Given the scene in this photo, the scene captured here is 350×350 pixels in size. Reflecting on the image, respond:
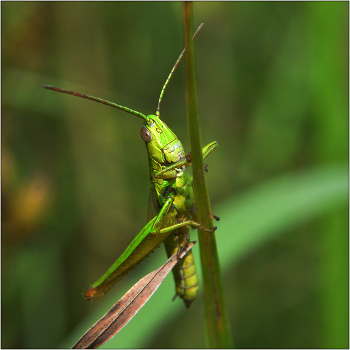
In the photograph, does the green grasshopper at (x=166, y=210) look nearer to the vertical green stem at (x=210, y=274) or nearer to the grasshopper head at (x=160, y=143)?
the grasshopper head at (x=160, y=143)

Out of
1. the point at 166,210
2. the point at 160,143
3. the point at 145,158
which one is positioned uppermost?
the point at 145,158

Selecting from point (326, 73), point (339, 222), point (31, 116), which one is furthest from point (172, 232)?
point (31, 116)

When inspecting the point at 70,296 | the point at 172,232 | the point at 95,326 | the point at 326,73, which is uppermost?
the point at 326,73

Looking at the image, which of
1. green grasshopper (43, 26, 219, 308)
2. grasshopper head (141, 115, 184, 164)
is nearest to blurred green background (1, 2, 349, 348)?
green grasshopper (43, 26, 219, 308)

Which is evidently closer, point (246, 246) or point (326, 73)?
point (326, 73)

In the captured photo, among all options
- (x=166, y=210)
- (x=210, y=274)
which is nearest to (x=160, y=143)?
(x=166, y=210)

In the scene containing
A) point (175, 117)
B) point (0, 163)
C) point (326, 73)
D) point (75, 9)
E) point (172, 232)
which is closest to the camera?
point (172, 232)

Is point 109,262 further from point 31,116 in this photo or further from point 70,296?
point 31,116

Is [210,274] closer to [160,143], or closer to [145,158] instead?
[160,143]
